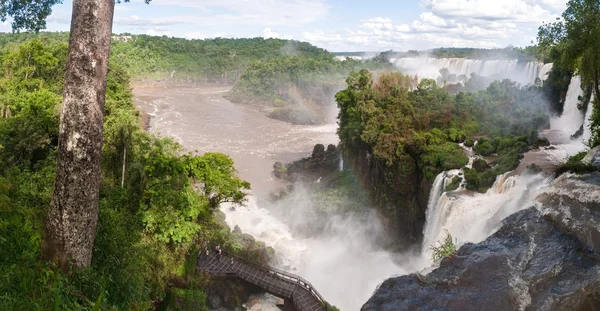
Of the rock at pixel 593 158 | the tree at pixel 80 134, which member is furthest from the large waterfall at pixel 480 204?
the tree at pixel 80 134

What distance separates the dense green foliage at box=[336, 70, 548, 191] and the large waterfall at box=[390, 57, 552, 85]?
729 cm

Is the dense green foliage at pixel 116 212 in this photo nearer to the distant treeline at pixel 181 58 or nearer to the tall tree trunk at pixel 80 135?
the tall tree trunk at pixel 80 135

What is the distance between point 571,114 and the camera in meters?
27.9

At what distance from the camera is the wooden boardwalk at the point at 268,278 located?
53.5ft

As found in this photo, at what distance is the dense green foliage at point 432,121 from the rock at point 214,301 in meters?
10.9

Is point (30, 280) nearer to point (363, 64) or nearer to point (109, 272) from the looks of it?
point (109, 272)

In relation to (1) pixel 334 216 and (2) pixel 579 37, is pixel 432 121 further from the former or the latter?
(2) pixel 579 37

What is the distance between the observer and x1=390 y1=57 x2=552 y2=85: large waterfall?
41.1 m

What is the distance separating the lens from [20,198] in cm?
855

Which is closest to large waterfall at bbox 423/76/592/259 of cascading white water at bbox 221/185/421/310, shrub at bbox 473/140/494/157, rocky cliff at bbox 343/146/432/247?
rocky cliff at bbox 343/146/432/247

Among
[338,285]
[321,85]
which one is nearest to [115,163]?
[338,285]

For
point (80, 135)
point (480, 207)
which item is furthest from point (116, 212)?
point (480, 207)

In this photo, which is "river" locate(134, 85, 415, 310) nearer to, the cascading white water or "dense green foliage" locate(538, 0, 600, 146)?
the cascading white water

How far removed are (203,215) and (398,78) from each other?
73.6ft
